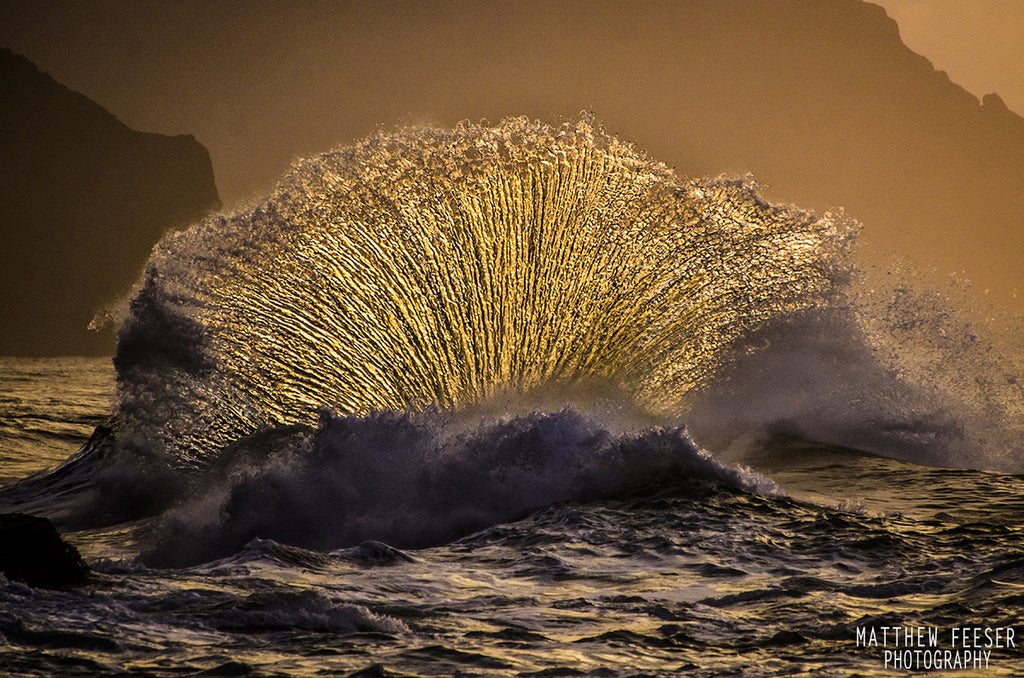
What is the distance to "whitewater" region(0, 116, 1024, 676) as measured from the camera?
7.18 metres

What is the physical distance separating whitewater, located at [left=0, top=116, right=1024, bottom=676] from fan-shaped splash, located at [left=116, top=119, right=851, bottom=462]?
0.05 meters

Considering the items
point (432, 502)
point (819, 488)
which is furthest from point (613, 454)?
point (819, 488)

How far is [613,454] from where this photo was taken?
12.1 meters

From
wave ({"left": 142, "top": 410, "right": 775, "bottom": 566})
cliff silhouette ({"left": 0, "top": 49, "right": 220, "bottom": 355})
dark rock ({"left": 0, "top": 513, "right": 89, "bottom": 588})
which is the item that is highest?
cliff silhouette ({"left": 0, "top": 49, "right": 220, "bottom": 355})

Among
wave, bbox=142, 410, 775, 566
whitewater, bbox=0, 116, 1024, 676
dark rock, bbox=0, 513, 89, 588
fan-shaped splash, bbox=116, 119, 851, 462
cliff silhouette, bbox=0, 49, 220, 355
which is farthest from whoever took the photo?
cliff silhouette, bbox=0, 49, 220, 355

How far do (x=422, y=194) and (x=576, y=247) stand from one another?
256cm

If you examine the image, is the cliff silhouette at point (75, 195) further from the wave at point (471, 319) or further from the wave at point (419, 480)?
the wave at point (419, 480)

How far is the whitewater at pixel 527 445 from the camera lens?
7.18 meters

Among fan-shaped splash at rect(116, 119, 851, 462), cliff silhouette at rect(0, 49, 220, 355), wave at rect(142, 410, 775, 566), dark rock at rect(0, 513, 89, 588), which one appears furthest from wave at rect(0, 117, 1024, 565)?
cliff silhouette at rect(0, 49, 220, 355)

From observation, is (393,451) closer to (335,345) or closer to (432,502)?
(432,502)

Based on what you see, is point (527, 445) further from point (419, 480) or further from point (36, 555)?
point (36, 555)

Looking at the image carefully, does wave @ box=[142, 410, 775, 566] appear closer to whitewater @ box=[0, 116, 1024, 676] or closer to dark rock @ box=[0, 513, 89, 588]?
whitewater @ box=[0, 116, 1024, 676]

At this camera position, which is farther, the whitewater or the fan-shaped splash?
the fan-shaped splash

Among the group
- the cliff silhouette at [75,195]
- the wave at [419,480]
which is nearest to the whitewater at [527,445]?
the wave at [419,480]
